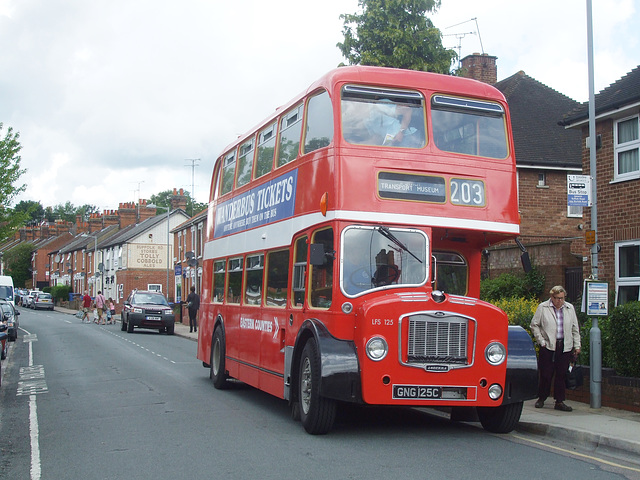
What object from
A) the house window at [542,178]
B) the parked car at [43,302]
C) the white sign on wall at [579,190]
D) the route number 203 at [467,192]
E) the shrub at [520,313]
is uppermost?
the house window at [542,178]

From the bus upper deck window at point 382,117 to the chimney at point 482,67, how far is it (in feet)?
74.5

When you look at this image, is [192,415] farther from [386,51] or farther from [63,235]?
[63,235]

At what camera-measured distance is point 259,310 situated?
1202 cm

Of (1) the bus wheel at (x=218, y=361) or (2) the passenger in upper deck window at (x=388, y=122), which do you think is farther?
(1) the bus wheel at (x=218, y=361)

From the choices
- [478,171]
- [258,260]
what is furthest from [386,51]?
[478,171]

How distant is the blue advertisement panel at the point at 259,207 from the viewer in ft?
35.6

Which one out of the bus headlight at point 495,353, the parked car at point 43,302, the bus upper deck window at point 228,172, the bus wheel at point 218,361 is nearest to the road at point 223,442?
the bus wheel at point 218,361

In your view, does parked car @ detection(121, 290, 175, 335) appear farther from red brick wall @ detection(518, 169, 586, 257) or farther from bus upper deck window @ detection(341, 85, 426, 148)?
bus upper deck window @ detection(341, 85, 426, 148)

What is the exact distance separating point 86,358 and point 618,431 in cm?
1517

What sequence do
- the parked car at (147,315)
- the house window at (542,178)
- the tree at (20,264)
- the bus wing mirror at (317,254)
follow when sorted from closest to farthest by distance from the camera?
the bus wing mirror at (317,254) < the house window at (542,178) < the parked car at (147,315) < the tree at (20,264)

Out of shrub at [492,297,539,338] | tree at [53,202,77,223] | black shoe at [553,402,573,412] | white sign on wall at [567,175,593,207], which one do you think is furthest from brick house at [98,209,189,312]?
tree at [53,202,77,223]

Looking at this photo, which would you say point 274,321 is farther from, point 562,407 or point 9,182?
point 9,182

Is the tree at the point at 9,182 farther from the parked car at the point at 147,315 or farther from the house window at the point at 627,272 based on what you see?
the house window at the point at 627,272

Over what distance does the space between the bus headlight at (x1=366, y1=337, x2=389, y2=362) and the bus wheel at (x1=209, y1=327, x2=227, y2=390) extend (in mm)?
6044
